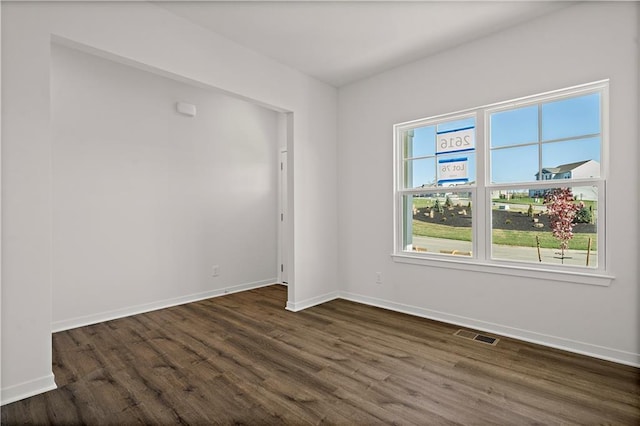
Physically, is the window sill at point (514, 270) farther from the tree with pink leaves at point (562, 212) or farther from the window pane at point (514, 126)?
the window pane at point (514, 126)

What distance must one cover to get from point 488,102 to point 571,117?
0.71m

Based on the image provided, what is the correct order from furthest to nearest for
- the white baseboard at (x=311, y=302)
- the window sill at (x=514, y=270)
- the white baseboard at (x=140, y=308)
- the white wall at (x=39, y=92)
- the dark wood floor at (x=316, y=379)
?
the white baseboard at (x=311, y=302) → the white baseboard at (x=140, y=308) → the window sill at (x=514, y=270) → the white wall at (x=39, y=92) → the dark wood floor at (x=316, y=379)

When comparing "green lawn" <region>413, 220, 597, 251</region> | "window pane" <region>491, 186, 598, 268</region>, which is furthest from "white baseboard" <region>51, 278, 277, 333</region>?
"window pane" <region>491, 186, 598, 268</region>

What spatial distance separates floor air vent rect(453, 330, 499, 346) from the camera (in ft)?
10.1

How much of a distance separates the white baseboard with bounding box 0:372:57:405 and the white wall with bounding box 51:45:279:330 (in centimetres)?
137

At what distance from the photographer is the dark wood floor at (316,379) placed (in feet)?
6.63

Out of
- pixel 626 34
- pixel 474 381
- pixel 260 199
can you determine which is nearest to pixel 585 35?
pixel 626 34

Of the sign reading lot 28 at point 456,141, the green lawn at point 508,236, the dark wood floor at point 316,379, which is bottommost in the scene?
the dark wood floor at point 316,379

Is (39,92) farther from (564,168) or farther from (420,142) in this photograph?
(564,168)

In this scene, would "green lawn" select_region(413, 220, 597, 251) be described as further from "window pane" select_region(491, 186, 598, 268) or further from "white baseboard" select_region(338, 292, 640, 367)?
"white baseboard" select_region(338, 292, 640, 367)

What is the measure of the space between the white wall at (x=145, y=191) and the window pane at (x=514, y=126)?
3398 mm

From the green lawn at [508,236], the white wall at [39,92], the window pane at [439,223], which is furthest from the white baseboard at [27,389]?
the green lawn at [508,236]

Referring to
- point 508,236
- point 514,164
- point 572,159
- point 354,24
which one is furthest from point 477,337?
point 354,24

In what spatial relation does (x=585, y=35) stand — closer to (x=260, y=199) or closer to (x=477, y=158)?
(x=477, y=158)
